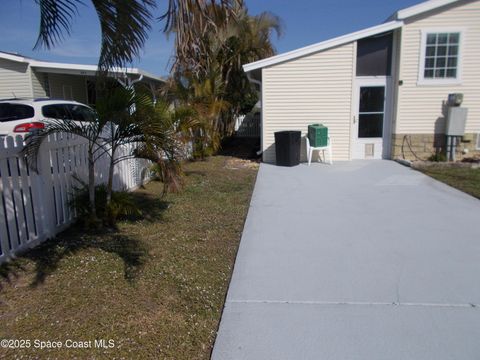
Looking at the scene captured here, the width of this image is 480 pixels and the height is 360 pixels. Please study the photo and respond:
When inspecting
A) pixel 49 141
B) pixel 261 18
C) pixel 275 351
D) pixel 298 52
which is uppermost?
pixel 261 18

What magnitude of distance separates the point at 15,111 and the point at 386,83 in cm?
985

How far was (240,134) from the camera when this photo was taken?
21.2 meters

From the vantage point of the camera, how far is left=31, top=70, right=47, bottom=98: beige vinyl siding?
1459cm

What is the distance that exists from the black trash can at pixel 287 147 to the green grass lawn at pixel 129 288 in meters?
4.80

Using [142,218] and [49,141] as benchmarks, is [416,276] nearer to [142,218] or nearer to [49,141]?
[142,218]

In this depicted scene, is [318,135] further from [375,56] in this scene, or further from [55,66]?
[55,66]

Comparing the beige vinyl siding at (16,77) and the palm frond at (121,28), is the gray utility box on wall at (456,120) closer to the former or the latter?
the palm frond at (121,28)

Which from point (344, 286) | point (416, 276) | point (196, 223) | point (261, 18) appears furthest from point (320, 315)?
point (261, 18)

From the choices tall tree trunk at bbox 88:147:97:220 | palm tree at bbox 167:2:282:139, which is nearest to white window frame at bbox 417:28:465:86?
palm tree at bbox 167:2:282:139

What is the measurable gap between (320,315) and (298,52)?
334 inches

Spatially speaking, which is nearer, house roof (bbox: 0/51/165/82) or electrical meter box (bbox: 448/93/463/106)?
electrical meter box (bbox: 448/93/463/106)

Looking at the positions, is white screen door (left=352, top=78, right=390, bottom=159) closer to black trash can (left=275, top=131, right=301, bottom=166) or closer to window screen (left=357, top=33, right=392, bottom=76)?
window screen (left=357, top=33, right=392, bottom=76)

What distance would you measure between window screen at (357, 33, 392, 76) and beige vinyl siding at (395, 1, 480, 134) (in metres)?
0.46

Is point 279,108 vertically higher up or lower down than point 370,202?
higher up
